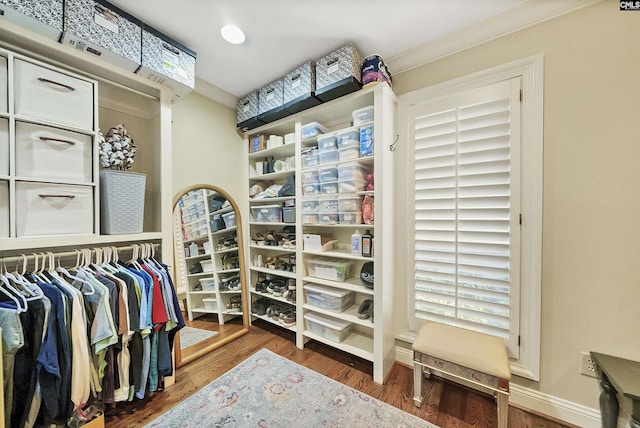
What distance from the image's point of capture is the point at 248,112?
88.7 inches

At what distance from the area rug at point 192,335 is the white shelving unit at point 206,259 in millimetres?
104

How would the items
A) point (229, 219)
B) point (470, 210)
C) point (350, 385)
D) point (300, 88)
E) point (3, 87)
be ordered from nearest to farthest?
1. point (3, 87)
2. point (470, 210)
3. point (350, 385)
4. point (300, 88)
5. point (229, 219)

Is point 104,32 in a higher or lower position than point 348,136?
higher

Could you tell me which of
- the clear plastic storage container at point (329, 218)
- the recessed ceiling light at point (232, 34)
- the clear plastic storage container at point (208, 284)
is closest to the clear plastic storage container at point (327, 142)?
the clear plastic storage container at point (329, 218)

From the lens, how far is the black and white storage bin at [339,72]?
1.60 m

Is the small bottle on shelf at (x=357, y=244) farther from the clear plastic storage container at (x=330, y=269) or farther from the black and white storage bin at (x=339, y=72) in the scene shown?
the black and white storage bin at (x=339, y=72)

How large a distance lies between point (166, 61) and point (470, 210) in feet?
7.56

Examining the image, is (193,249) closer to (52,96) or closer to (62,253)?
(62,253)

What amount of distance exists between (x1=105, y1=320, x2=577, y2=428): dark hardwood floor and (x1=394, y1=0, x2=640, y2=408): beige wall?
320 mm

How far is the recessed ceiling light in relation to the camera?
1.50m

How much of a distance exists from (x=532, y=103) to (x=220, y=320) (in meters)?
3.07

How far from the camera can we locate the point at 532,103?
4.44ft

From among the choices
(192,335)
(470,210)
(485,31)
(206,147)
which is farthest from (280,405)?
(485,31)

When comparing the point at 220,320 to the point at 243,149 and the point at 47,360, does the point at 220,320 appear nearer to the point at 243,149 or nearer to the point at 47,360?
the point at 47,360
